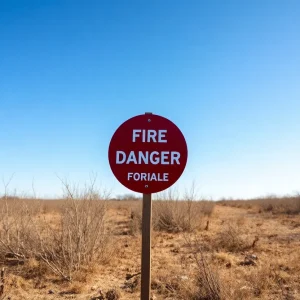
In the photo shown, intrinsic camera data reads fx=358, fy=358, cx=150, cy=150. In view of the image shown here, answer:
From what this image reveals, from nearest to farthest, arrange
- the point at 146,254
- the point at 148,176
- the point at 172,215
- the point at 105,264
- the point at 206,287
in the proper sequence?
the point at 148,176, the point at 146,254, the point at 206,287, the point at 105,264, the point at 172,215

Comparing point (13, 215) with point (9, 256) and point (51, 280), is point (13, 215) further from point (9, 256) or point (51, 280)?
point (51, 280)

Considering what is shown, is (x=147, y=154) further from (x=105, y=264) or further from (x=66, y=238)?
(x=105, y=264)

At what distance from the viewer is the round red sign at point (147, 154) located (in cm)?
313

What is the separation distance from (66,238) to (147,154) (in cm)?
400

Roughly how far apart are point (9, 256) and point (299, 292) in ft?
19.1

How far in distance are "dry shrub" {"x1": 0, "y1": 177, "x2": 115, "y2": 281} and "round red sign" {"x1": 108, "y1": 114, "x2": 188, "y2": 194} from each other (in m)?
3.52

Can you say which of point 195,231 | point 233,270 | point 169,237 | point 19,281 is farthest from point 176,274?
point 195,231

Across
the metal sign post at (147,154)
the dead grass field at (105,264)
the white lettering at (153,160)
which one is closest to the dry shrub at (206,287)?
the dead grass field at (105,264)

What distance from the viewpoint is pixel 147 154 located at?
10.3 ft

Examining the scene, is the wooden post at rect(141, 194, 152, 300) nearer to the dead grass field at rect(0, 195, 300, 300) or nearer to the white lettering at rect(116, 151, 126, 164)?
the white lettering at rect(116, 151, 126, 164)

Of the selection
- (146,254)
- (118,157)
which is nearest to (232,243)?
(146,254)

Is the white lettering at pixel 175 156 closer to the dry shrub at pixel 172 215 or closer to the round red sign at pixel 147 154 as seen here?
the round red sign at pixel 147 154

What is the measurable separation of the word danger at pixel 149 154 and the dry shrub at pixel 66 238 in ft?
11.6

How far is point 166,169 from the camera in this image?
3.14 m
